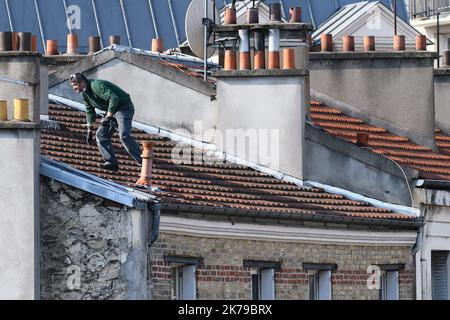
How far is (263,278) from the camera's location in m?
48.5

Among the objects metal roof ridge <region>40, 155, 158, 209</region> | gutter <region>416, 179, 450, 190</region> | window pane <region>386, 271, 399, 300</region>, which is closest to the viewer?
metal roof ridge <region>40, 155, 158, 209</region>

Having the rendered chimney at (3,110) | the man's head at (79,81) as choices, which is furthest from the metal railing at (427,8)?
the rendered chimney at (3,110)

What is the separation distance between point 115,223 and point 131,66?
30.2ft

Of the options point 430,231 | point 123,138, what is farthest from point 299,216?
point 430,231

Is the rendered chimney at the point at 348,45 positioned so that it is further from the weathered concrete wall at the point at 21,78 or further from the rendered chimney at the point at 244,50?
the weathered concrete wall at the point at 21,78

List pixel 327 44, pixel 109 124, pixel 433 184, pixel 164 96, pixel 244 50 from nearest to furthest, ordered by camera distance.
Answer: pixel 109 124
pixel 164 96
pixel 244 50
pixel 433 184
pixel 327 44

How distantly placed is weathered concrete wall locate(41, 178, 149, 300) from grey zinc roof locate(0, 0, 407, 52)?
40.3 m

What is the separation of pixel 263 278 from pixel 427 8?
46.8 meters

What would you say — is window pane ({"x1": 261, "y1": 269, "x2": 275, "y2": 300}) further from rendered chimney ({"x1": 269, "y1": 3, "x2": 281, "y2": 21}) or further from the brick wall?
rendered chimney ({"x1": 269, "y1": 3, "x2": 281, "y2": 21})

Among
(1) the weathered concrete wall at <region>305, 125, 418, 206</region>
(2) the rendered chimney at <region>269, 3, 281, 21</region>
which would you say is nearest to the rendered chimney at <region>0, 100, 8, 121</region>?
(1) the weathered concrete wall at <region>305, 125, 418, 206</region>

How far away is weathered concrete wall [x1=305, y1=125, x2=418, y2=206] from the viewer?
52.5m

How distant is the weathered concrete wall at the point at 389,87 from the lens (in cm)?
5825

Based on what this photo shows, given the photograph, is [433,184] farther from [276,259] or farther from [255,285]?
[255,285]
